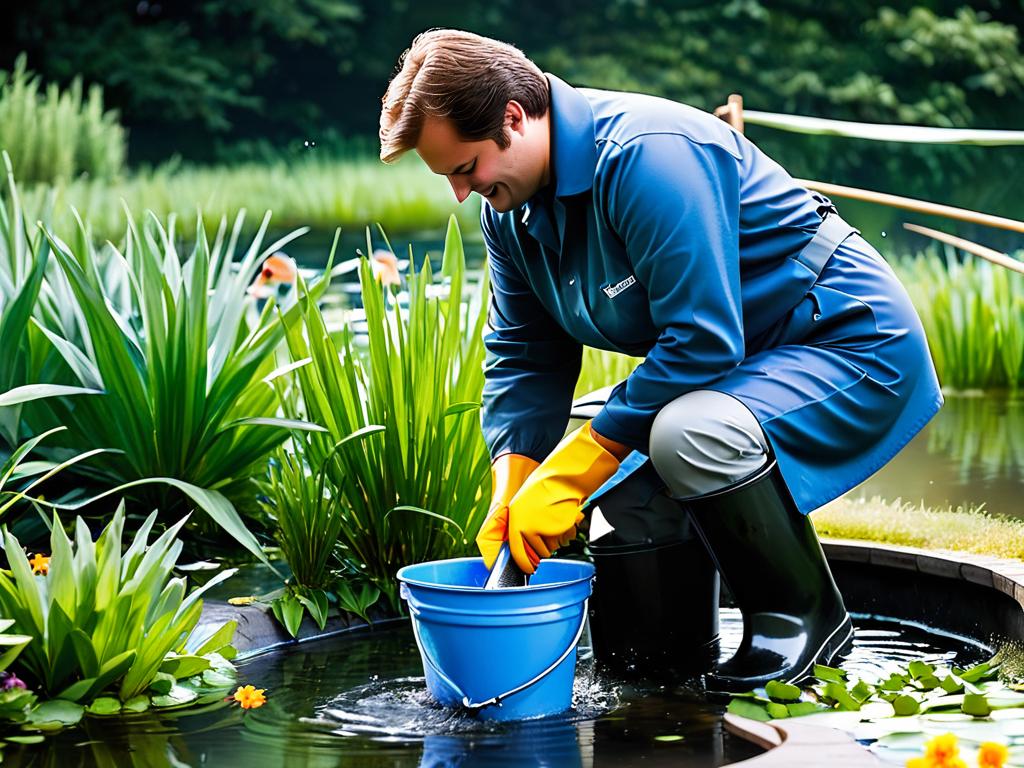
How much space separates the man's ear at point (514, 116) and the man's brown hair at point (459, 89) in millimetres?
11

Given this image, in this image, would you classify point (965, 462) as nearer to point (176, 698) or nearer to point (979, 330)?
point (979, 330)

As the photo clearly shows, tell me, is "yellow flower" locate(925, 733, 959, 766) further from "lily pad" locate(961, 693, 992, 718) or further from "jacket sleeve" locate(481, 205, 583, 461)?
"jacket sleeve" locate(481, 205, 583, 461)

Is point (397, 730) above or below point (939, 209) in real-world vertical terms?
below

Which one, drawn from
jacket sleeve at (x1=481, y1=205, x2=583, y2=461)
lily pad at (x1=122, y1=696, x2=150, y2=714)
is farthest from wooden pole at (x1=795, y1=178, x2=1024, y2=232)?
lily pad at (x1=122, y1=696, x2=150, y2=714)

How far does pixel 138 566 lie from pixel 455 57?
1.07 m

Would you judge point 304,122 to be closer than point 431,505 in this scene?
No

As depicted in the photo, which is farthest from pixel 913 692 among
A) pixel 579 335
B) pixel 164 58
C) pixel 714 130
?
pixel 164 58

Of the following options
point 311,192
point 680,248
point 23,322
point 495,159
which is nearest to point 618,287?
point 680,248

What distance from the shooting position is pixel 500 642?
7.13ft

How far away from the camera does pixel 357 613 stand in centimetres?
290

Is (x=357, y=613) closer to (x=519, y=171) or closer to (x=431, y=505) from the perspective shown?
(x=431, y=505)

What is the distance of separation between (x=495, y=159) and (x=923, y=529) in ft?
5.21

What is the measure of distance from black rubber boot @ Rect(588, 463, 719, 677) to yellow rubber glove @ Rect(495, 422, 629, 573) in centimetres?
24

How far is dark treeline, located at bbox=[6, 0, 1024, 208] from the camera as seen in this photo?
14.5 m
